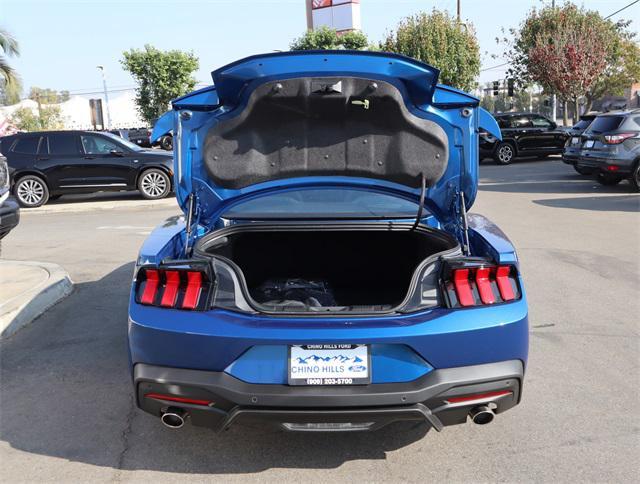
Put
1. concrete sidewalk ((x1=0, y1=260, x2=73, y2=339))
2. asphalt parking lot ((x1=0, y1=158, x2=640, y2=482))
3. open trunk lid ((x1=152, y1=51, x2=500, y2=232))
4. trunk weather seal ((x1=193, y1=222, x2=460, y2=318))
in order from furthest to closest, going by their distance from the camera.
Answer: concrete sidewalk ((x1=0, y1=260, x2=73, y2=339)) → open trunk lid ((x1=152, y1=51, x2=500, y2=232)) → asphalt parking lot ((x1=0, y1=158, x2=640, y2=482)) → trunk weather seal ((x1=193, y1=222, x2=460, y2=318))

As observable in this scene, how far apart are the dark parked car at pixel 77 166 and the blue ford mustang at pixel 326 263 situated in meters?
10.5

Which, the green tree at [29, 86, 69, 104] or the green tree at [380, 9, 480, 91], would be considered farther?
the green tree at [29, 86, 69, 104]

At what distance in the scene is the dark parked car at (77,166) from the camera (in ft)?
45.9

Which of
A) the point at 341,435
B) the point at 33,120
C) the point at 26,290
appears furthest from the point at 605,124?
the point at 33,120

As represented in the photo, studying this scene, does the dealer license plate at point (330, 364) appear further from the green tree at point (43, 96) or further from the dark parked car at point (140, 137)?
the green tree at point (43, 96)

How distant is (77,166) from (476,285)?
1282 centimetres

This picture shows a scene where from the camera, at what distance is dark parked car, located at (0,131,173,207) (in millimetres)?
13977

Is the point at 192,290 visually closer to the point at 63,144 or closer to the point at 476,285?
the point at 476,285

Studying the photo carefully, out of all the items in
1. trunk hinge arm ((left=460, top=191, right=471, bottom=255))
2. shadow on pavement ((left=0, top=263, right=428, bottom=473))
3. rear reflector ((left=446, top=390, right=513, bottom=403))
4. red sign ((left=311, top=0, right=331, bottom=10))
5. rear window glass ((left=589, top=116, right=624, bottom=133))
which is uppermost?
red sign ((left=311, top=0, right=331, bottom=10))

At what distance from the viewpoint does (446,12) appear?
36969 mm

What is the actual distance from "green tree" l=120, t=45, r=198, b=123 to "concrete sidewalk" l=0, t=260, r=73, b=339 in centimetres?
2505

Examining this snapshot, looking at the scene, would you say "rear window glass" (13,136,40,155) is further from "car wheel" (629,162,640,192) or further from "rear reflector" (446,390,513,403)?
"rear reflector" (446,390,513,403)

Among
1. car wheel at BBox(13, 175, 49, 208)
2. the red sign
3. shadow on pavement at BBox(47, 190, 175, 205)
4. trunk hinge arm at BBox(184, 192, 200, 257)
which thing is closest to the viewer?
trunk hinge arm at BBox(184, 192, 200, 257)

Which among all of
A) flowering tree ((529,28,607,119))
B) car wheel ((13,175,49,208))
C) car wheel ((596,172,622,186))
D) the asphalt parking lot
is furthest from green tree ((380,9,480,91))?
the asphalt parking lot
